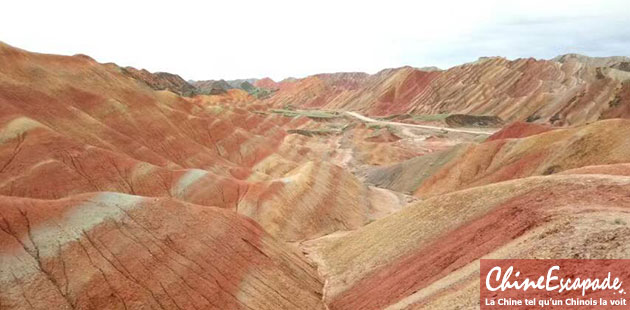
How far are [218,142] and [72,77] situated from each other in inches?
1068

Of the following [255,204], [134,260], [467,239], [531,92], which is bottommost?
[255,204]

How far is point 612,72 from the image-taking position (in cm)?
11900

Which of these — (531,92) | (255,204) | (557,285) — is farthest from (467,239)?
(531,92)

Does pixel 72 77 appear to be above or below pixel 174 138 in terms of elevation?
above

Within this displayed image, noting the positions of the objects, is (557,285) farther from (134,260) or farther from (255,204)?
(255,204)

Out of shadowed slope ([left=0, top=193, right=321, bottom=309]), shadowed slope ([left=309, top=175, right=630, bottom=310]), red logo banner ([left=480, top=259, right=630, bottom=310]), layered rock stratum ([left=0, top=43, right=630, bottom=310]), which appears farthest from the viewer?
layered rock stratum ([left=0, top=43, right=630, bottom=310])

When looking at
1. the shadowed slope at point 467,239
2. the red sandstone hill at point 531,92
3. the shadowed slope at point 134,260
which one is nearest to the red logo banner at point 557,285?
the shadowed slope at point 467,239

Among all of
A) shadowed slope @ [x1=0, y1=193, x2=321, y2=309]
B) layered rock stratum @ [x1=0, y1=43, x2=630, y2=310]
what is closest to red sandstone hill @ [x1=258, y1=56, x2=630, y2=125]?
layered rock stratum @ [x1=0, y1=43, x2=630, y2=310]

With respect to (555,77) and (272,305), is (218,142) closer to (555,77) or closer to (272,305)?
(272,305)

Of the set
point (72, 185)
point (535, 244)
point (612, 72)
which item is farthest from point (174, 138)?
point (612, 72)

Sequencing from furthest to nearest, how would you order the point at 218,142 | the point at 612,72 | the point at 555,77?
the point at 555,77 → the point at 612,72 → the point at 218,142

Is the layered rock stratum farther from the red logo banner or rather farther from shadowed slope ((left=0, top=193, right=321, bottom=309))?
the red logo banner

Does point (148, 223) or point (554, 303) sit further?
point (148, 223)

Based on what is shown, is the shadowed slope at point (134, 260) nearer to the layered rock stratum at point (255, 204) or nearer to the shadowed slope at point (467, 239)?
the layered rock stratum at point (255, 204)
